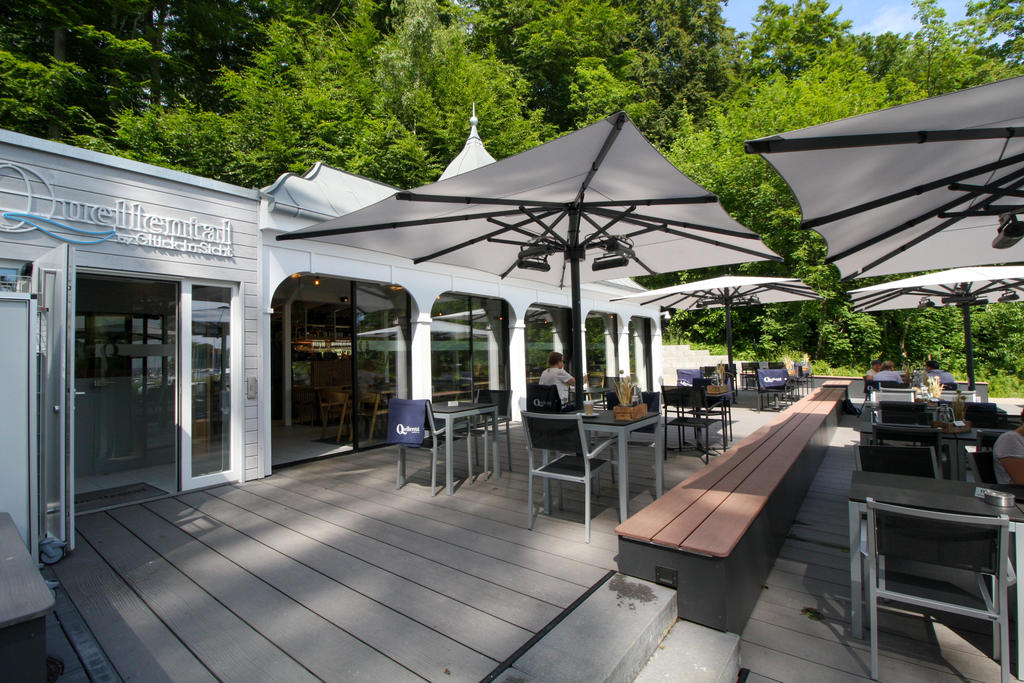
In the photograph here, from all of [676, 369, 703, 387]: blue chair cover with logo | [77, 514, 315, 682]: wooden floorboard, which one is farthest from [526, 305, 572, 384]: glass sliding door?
[77, 514, 315, 682]: wooden floorboard

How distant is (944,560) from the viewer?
5.72 feet

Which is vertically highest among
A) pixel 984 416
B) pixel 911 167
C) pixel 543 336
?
pixel 911 167

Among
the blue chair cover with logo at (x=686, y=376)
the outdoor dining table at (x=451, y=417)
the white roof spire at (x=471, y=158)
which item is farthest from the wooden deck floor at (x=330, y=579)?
the white roof spire at (x=471, y=158)

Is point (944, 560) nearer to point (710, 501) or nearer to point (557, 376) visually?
point (710, 501)

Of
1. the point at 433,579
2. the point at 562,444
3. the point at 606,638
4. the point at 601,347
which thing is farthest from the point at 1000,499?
the point at 601,347

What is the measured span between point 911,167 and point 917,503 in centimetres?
174

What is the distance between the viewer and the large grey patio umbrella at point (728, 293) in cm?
817

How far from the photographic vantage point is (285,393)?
9047mm

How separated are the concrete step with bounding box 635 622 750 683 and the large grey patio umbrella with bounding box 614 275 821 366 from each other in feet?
23.0

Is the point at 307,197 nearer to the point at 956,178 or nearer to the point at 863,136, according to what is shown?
the point at 863,136

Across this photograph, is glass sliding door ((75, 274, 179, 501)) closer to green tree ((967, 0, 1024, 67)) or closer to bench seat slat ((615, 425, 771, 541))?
bench seat slat ((615, 425, 771, 541))

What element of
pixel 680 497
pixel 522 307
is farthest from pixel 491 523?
pixel 522 307

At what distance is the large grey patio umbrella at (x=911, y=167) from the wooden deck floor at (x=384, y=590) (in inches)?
84.3

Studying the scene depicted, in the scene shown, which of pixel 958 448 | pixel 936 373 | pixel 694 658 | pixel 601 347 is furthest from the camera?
pixel 601 347
